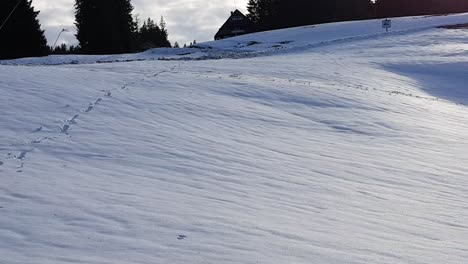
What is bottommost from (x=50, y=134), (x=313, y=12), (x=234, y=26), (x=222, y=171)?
(x=222, y=171)

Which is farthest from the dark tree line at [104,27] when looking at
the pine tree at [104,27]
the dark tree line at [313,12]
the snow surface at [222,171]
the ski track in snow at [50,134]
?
the ski track in snow at [50,134]

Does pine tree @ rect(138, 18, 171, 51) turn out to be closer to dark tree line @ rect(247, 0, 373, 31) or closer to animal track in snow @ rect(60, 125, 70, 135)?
dark tree line @ rect(247, 0, 373, 31)

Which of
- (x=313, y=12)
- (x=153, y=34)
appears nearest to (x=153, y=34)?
(x=153, y=34)

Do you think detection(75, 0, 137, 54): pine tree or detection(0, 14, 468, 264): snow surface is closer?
detection(0, 14, 468, 264): snow surface

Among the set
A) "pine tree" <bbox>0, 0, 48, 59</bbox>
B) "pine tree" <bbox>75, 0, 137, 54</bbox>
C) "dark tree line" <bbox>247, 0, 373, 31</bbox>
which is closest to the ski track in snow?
"pine tree" <bbox>0, 0, 48, 59</bbox>

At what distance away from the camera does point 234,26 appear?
301 ft

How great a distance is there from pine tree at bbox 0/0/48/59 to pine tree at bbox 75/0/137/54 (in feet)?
42.2

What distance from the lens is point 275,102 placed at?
1534 centimetres

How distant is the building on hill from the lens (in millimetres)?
90438

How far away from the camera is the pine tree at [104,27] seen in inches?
2474

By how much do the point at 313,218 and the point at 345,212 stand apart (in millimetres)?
589

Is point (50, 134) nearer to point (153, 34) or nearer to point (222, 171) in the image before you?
point (222, 171)

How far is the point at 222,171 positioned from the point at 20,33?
43.8m

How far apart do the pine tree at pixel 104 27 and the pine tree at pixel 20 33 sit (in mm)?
12848
